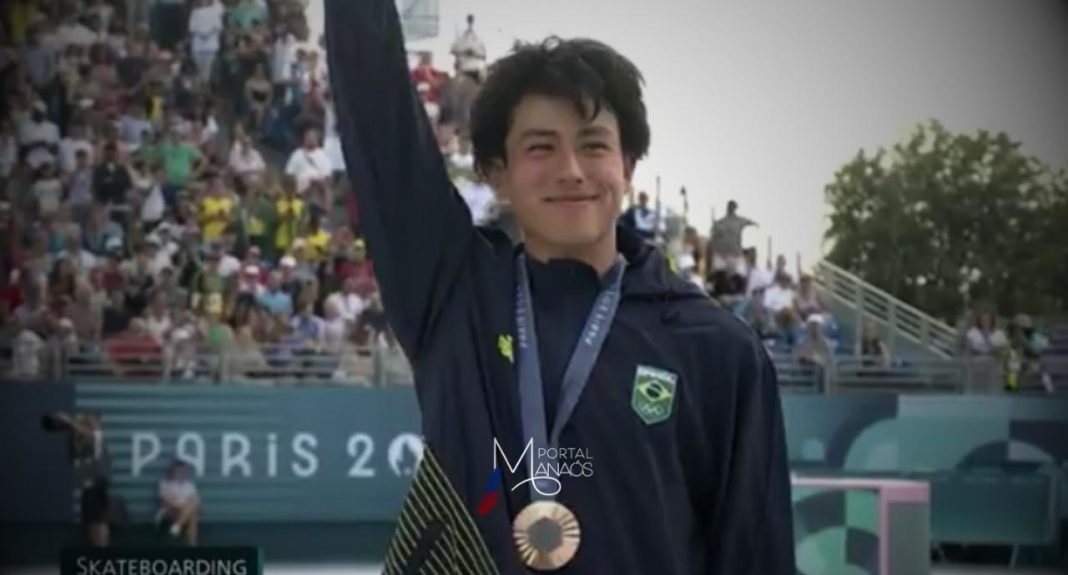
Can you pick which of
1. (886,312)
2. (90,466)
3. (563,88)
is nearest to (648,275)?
(563,88)

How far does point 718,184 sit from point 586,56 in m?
1.40

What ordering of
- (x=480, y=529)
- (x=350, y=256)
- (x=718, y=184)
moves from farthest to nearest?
1. (x=350, y=256)
2. (x=718, y=184)
3. (x=480, y=529)

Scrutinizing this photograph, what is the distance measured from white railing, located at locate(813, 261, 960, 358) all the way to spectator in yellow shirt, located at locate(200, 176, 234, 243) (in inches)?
44.5

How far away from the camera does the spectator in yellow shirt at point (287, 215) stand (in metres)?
3.23

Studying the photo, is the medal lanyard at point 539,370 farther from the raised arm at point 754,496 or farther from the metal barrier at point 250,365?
the metal barrier at point 250,365

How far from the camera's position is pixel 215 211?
10.7ft

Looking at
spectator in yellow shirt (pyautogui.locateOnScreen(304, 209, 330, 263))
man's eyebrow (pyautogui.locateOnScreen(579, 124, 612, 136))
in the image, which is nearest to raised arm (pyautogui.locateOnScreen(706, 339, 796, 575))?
man's eyebrow (pyautogui.locateOnScreen(579, 124, 612, 136))

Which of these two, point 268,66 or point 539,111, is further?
point 268,66

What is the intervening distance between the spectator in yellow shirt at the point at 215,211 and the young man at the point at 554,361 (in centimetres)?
174

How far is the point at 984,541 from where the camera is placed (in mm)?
3100

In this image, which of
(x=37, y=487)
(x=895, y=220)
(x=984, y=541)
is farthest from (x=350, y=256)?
(x=984, y=541)

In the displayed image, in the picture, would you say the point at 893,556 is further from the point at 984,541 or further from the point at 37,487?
the point at 37,487

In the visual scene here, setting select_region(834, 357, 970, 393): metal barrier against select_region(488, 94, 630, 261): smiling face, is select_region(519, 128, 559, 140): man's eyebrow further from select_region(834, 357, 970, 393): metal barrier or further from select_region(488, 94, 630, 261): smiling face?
select_region(834, 357, 970, 393): metal barrier

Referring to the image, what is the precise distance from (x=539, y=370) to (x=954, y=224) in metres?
1.71
